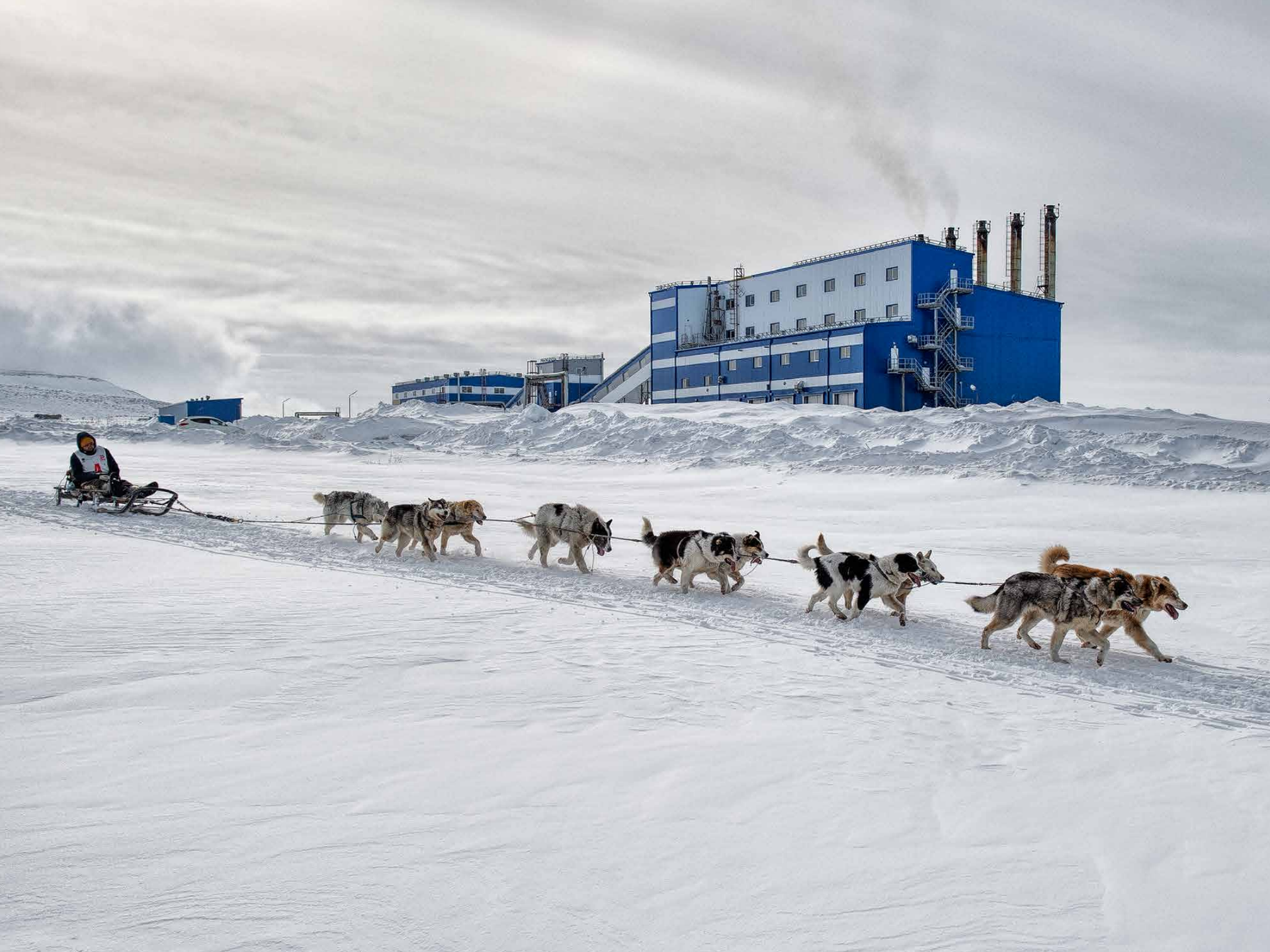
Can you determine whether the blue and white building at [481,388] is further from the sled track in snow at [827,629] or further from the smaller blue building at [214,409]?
the sled track in snow at [827,629]

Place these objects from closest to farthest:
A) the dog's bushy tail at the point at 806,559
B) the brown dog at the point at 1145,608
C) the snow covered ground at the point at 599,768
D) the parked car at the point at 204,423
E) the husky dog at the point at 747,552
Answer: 1. the snow covered ground at the point at 599,768
2. the brown dog at the point at 1145,608
3. the dog's bushy tail at the point at 806,559
4. the husky dog at the point at 747,552
5. the parked car at the point at 204,423

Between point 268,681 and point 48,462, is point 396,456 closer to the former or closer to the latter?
point 48,462

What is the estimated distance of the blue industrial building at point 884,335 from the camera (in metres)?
→ 39.7

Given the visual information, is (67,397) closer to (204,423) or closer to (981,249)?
(204,423)

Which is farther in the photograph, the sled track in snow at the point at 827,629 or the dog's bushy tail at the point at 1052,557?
the dog's bushy tail at the point at 1052,557

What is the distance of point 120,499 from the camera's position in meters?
16.0

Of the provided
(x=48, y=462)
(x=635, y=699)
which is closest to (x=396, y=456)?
(x=48, y=462)

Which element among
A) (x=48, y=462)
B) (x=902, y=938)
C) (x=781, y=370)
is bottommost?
(x=902, y=938)

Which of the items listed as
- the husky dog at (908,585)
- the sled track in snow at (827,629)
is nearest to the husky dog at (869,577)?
the husky dog at (908,585)

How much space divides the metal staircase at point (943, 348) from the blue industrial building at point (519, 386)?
73.0 ft

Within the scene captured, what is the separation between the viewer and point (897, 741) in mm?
4992

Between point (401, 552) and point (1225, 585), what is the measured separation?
386 inches

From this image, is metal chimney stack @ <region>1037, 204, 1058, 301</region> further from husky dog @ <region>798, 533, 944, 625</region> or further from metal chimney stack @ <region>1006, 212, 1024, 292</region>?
husky dog @ <region>798, 533, 944, 625</region>

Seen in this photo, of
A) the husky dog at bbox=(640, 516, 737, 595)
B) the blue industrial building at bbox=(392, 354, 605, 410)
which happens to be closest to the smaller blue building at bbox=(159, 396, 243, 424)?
the blue industrial building at bbox=(392, 354, 605, 410)
